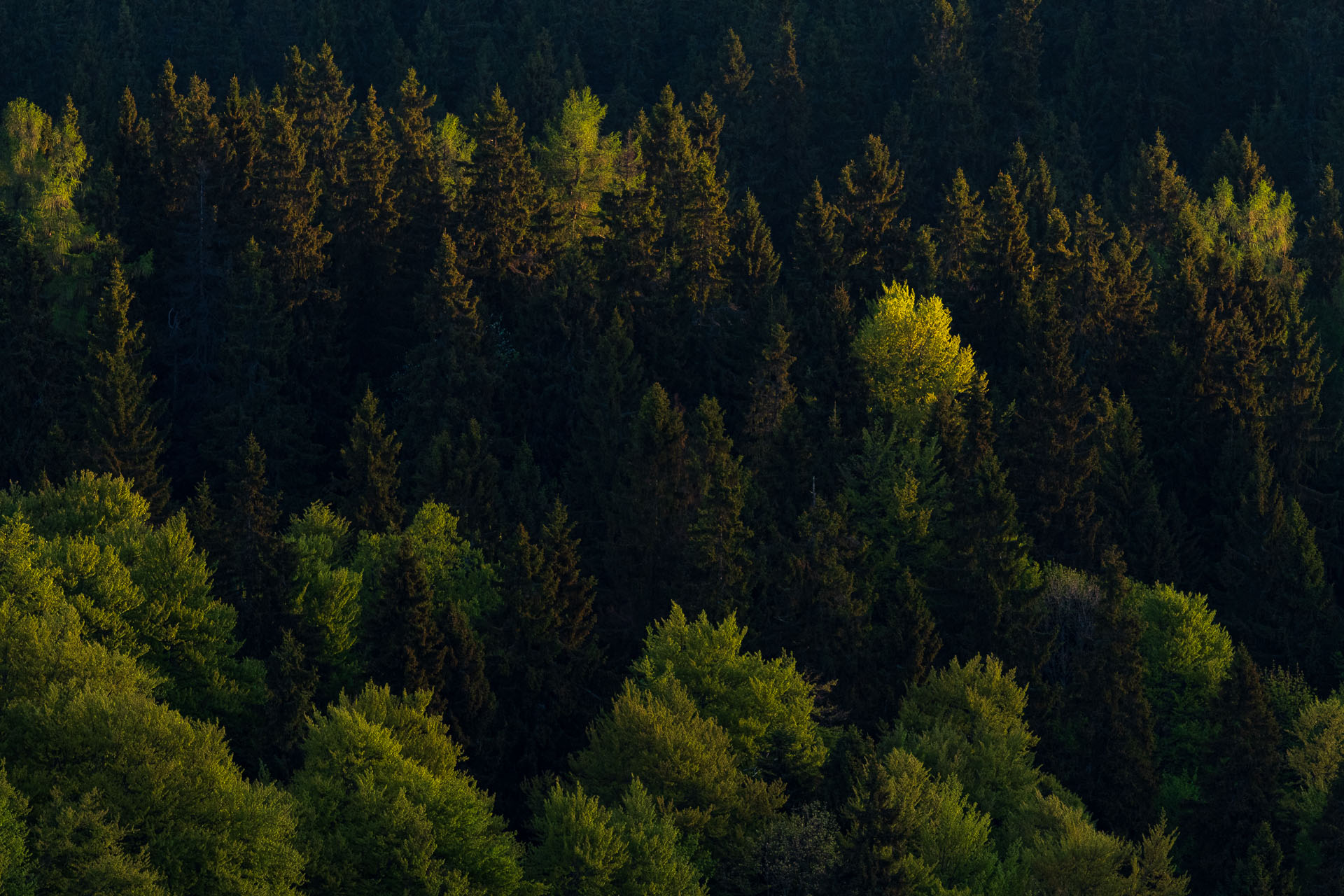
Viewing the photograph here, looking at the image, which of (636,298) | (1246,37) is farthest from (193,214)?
(1246,37)

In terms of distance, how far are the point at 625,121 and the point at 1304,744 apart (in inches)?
3086

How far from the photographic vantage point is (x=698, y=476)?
94.8 m

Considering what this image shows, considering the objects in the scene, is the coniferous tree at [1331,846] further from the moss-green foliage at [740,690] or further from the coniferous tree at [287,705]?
the coniferous tree at [287,705]

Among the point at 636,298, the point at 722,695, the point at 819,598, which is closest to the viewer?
the point at 722,695

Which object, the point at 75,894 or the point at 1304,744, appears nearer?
the point at 75,894

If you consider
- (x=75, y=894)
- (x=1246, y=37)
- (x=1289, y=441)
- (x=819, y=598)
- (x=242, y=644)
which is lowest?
(x=75, y=894)

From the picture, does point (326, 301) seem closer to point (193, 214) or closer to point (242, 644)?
point (193, 214)

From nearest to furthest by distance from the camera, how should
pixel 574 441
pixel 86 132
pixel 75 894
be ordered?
pixel 75 894 → pixel 574 441 → pixel 86 132

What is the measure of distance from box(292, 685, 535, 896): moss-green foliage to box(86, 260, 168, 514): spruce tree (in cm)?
3243

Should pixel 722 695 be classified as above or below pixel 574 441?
below

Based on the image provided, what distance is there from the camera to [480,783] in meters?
81.0

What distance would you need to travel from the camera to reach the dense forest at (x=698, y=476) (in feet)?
239

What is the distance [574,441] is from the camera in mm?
103812

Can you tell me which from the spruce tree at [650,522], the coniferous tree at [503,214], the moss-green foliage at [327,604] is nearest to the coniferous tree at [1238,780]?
the spruce tree at [650,522]
